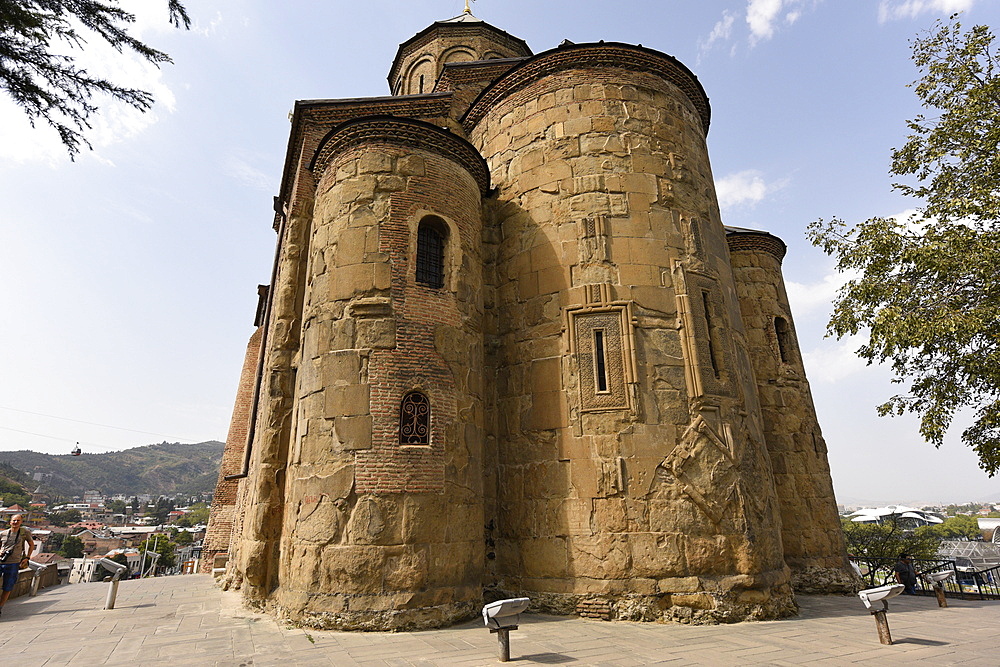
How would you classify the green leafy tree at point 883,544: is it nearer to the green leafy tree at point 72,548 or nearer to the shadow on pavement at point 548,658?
the shadow on pavement at point 548,658

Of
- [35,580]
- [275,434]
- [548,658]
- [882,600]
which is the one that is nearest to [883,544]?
[882,600]

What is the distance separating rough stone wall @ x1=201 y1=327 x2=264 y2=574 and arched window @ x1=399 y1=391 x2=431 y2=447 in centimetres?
989

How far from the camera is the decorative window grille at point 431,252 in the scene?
1040 centimetres

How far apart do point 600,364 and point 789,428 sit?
7.19 m

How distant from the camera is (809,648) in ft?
22.3

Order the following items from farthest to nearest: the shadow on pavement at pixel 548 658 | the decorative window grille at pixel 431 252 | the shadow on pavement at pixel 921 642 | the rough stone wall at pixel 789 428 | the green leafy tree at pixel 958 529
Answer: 1. the green leafy tree at pixel 958 529
2. the rough stone wall at pixel 789 428
3. the decorative window grille at pixel 431 252
4. the shadow on pavement at pixel 921 642
5. the shadow on pavement at pixel 548 658

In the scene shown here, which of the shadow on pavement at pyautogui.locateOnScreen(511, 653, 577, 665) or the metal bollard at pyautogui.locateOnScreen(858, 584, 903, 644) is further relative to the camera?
the metal bollard at pyautogui.locateOnScreen(858, 584, 903, 644)

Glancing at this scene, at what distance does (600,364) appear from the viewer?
32.6 ft

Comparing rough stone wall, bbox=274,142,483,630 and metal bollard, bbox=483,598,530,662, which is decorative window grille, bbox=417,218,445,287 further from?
metal bollard, bbox=483,598,530,662

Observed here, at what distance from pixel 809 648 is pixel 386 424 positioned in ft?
22.1

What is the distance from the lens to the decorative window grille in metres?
10.4

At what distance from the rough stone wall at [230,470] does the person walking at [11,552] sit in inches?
261

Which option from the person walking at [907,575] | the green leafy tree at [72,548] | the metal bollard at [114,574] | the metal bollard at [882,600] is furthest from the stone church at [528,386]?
the green leafy tree at [72,548]

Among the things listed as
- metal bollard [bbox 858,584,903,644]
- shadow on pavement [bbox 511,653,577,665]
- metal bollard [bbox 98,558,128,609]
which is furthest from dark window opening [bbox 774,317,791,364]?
metal bollard [bbox 98,558,128,609]
